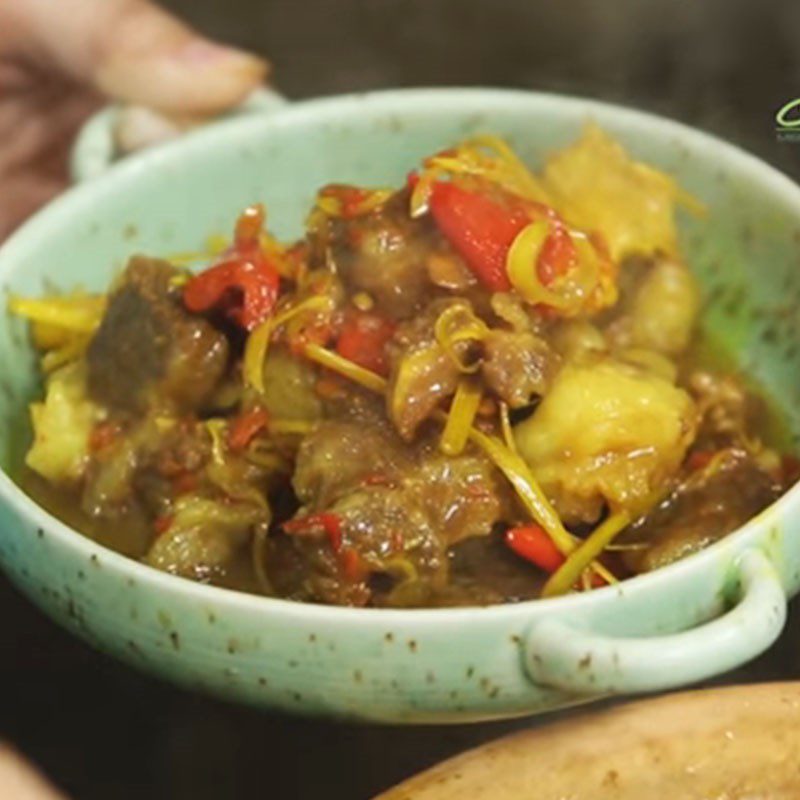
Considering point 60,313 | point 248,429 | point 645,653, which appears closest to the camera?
point 645,653

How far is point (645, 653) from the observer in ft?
2.54

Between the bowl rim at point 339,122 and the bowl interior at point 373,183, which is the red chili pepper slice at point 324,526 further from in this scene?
the bowl interior at point 373,183

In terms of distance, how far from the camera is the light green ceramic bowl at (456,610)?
80cm

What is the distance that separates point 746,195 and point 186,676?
60cm

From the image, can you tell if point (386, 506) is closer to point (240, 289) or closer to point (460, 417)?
point (460, 417)

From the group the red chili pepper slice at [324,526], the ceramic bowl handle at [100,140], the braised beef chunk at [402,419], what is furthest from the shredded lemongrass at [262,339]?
the ceramic bowl handle at [100,140]

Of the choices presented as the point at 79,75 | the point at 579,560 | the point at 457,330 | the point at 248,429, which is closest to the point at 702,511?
the point at 579,560

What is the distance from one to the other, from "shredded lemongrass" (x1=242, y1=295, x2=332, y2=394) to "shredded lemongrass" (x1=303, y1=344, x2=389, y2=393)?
28 mm

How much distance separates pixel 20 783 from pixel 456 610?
28 centimetres

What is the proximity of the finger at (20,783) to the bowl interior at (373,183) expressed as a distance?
0.28 m

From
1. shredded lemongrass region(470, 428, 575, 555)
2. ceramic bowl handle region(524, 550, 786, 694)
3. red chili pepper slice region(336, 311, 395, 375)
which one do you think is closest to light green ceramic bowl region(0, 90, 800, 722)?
ceramic bowl handle region(524, 550, 786, 694)

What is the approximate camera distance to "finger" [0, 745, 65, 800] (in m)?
0.84

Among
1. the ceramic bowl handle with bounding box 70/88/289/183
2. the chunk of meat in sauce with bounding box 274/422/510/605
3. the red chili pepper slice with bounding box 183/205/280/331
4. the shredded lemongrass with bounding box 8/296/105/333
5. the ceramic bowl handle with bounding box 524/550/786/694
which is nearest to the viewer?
the ceramic bowl handle with bounding box 524/550/786/694

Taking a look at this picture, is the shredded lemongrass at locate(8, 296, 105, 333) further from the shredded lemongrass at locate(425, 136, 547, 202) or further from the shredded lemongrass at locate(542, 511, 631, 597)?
the shredded lemongrass at locate(542, 511, 631, 597)
